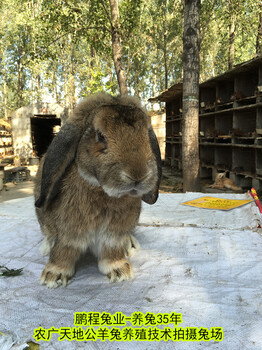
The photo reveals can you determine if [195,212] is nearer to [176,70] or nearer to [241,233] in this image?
[241,233]

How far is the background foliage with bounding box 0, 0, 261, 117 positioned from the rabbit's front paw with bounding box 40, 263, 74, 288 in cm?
170

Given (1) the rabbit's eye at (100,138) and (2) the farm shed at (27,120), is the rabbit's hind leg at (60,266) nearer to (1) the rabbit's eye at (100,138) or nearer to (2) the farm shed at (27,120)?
(1) the rabbit's eye at (100,138)

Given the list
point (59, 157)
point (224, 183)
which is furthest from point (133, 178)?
point (224, 183)

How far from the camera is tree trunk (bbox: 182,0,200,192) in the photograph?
496 centimetres

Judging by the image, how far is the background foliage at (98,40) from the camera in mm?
8070

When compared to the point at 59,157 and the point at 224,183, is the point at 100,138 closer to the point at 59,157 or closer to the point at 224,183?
the point at 59,157

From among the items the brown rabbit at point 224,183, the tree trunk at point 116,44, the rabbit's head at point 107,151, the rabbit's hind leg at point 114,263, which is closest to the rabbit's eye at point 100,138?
the rabbit's head at point 107,151

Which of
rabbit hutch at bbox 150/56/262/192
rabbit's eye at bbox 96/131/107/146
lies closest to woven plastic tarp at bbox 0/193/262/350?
rabbit's eye at bbox 96/131/107/146

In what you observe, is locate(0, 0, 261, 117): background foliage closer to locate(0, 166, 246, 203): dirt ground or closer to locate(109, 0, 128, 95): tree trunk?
locate(109, 0, 128, 95): tree trunk

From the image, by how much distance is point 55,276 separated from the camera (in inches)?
63.4

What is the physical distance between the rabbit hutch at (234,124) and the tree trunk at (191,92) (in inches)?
55.7

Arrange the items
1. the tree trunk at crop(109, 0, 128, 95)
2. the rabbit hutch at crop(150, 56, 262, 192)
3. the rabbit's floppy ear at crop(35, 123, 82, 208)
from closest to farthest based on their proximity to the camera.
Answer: the rabbit's floppy ear at crop(35, 123, 82, 208)
the rabbit hutch at crop(150, 56, 262, 192)
the tree trunk at crop(109, 0, 128, 95)

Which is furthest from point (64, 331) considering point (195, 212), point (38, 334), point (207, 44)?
point (207, 44)

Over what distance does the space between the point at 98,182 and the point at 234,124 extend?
6372mm
